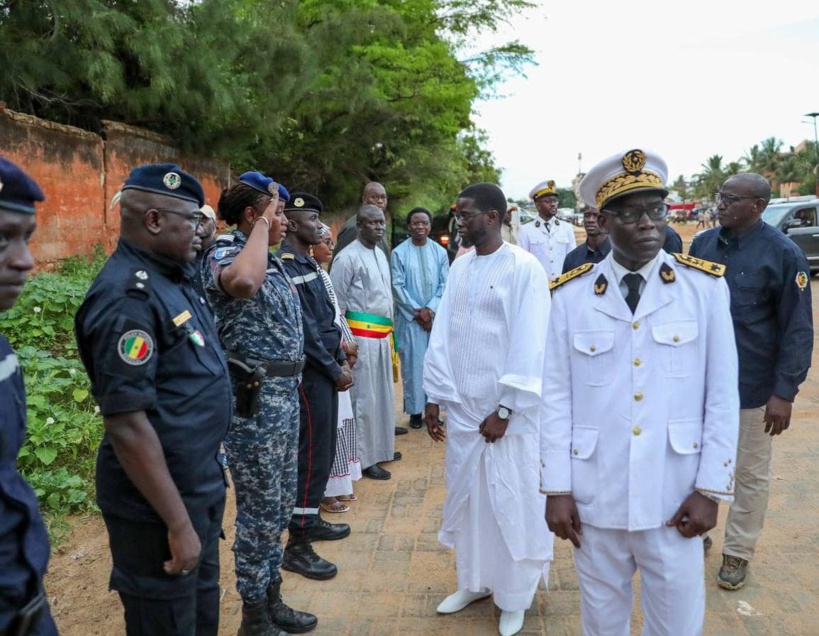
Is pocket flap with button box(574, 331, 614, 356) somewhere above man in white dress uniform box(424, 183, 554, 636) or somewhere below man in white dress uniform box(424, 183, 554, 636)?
above

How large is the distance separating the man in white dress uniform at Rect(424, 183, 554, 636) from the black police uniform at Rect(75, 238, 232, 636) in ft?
4.67

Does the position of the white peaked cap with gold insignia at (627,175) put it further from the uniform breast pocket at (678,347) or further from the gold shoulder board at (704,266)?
the uniform breast pocket at (678,347)

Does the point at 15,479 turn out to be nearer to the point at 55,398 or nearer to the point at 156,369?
the point at 156,369

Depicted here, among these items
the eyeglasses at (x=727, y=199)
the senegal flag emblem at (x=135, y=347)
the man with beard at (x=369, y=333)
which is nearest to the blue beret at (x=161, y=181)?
the senegal flag emblem at (x=135, y=347)

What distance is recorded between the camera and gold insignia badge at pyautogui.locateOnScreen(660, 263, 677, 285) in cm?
227

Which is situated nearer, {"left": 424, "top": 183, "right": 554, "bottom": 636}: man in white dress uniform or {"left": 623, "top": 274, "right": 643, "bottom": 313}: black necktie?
{"left": 623, "top": 274, "right": 643, "bottom": 313}: black necktie

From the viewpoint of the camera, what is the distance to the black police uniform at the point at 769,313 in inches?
137

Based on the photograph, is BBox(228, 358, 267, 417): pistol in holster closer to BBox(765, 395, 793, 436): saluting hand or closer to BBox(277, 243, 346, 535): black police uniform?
BBox(277, 243, 346, 535): black police uniform

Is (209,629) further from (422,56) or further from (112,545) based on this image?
(422,56)

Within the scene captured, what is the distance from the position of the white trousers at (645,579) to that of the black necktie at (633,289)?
750 millimetres

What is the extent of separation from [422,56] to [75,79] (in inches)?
284

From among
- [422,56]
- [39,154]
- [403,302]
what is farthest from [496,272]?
[422,56]

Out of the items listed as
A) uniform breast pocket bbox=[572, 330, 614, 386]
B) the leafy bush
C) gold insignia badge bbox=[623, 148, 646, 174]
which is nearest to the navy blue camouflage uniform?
uniform breast pocket bbox=[572, 330, 614, 386]

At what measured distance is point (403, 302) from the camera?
6.70 m
